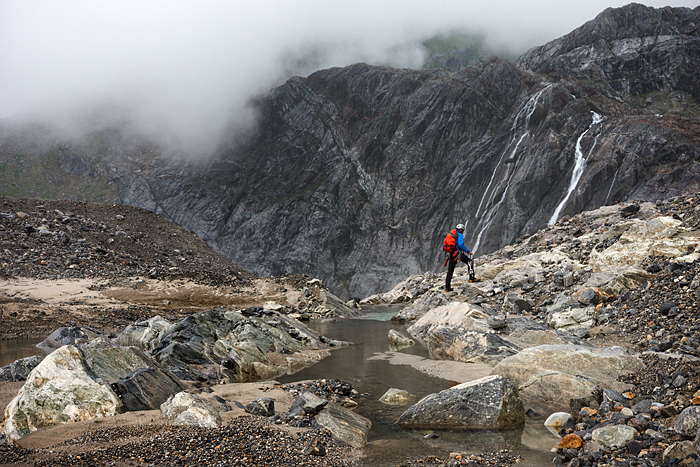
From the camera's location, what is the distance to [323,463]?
507cm

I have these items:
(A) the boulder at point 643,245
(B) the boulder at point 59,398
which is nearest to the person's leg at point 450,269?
(A) the boulder at point 643,245

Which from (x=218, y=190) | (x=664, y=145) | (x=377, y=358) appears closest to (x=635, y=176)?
(x=664, y=145)

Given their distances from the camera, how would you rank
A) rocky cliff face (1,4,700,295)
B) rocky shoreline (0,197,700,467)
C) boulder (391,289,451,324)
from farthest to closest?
rocky cliff face (1,4,700,295) → boulder (391,289,451,324) → rocky shoreline (0,197,700,467)

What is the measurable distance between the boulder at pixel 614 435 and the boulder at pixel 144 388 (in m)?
6.46

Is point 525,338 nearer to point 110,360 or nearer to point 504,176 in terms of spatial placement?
point 110,360

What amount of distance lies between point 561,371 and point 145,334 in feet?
36.4

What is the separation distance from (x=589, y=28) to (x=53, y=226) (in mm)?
88906

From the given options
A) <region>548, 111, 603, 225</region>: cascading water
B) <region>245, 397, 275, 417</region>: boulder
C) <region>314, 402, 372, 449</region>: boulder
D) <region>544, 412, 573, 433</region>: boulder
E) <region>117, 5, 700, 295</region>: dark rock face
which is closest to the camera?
<region>314, 402, 372, 449</region>: boulder

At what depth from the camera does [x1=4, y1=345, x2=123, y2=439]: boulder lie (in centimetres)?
597

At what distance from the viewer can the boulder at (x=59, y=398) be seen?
5.97 metres

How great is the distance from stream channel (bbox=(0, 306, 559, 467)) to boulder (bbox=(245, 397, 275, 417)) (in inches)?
61.5

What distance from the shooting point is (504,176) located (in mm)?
62094

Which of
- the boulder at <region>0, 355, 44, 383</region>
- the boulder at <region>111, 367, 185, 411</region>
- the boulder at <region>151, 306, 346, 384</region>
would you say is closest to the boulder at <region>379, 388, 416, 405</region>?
the boulder at <region>151, 306, 346, 384</region>

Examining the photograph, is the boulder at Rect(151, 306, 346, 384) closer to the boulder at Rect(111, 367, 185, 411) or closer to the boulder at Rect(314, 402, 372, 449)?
the boulder at Rect(111, 367, 185, 411)
